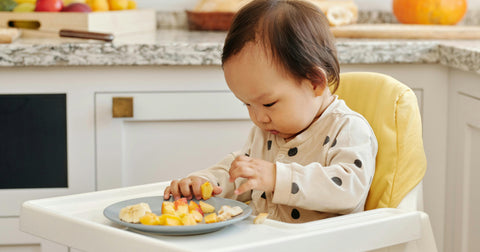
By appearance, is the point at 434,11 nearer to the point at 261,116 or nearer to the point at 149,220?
the point at 261,116

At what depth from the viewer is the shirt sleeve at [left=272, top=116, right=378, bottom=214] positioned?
1059 mm

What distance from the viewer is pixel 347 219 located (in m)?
1.00

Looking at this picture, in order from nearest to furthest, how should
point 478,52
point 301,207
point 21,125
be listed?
point 301,207
point 478,52
point 21,125

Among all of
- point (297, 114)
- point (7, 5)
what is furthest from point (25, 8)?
point (297, 114)

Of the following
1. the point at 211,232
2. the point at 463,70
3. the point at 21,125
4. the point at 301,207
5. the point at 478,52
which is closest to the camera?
the point at 211,232

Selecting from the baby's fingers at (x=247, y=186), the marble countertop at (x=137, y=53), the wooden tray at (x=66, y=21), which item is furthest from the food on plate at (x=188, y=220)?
the wooden tray at (x=66, y=21)

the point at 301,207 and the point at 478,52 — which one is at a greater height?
the point at 478,52

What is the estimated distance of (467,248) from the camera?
1.69 m

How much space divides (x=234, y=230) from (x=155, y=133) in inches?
33.1

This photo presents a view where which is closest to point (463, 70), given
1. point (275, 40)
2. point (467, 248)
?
point (467, 248)

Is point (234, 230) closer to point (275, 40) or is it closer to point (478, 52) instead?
point (275, 40)

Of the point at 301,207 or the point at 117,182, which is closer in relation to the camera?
the point at 301,207

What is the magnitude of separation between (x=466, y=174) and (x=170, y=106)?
2.45ft

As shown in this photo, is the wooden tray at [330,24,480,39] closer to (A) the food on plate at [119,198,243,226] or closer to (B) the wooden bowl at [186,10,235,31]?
(B) the wooden bowl at [186,10,235,31]
